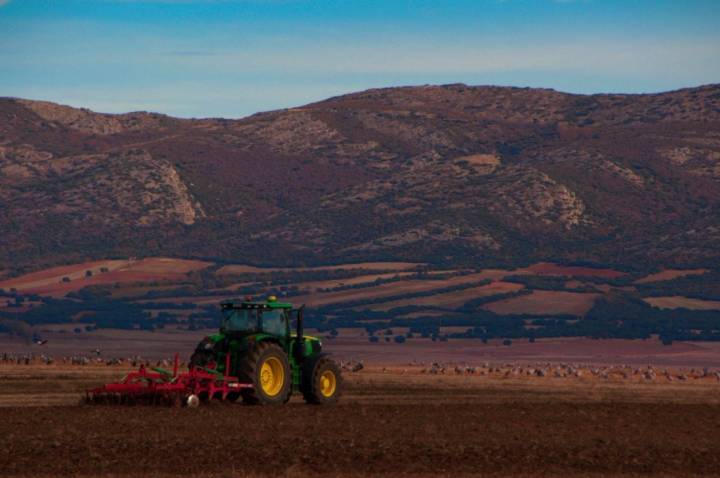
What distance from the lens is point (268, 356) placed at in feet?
109

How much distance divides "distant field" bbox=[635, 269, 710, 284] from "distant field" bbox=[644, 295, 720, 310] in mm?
11932

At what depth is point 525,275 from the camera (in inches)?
6501

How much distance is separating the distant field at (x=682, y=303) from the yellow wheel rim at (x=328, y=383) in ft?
388

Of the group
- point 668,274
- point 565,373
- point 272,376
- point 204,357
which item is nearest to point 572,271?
point 668,274

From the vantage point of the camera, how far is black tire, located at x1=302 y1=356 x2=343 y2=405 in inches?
1348

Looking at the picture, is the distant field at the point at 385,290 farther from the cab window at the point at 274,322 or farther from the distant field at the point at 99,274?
the cab window at the point at 274,322

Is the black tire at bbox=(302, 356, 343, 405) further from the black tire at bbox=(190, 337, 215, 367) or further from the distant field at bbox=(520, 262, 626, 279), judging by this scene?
the distant field at bbox=(520, 262, 626, 279)

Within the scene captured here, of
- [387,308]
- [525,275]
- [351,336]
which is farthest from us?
[525,275]

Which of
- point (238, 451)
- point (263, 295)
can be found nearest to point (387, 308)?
point (263, 295)

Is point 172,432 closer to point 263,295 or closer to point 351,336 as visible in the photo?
point 351,336

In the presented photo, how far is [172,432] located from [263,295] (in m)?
128

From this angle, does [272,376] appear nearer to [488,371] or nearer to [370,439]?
[370,439]

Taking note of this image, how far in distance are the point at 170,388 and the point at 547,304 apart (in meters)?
119

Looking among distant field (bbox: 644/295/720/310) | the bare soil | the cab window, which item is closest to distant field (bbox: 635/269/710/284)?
distant field (bbox: 644/295/720/310)
